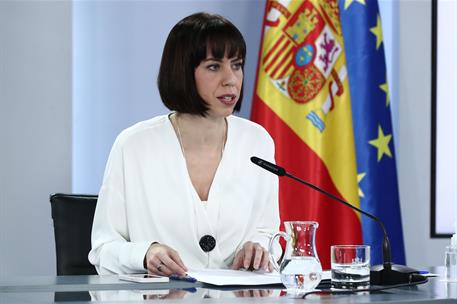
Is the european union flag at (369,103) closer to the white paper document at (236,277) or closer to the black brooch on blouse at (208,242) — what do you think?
the black brooch on blouse at (208,242)

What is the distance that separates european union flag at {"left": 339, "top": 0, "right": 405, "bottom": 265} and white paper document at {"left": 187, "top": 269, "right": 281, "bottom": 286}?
5.83ft

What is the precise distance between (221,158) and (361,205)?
144 centimetres

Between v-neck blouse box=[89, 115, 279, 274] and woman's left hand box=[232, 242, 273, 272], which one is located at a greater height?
v-neck blouse box=[89, 115, 279, 274]

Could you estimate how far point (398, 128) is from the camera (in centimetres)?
430

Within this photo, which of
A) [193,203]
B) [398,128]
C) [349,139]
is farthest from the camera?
[398,128]

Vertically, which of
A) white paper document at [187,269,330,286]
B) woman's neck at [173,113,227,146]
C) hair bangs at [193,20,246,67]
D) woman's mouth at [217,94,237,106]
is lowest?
white paper document at [187,269,330,286]

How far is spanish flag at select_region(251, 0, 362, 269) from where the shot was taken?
3.74 metres

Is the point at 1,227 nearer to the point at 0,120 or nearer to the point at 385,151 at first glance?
the point at 0,120

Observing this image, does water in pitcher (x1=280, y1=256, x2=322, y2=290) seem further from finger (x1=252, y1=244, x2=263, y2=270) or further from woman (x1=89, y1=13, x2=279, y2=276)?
woman (x1=89, y1=13, x2=279, y2=276)

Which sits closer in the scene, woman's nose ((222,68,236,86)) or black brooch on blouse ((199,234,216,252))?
black brooch on blouse ((199,234,216,252))

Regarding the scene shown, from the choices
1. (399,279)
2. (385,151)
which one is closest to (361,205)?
(385,151)

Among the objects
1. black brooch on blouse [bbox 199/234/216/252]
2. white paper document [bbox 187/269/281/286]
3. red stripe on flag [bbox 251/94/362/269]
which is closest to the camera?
white paper document [bbox 187/269/281/286]

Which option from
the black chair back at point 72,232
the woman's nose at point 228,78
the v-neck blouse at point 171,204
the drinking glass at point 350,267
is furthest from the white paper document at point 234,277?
the woman's nose at point 228,78

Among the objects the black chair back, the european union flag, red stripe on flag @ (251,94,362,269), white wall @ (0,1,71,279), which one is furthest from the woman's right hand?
the european union flag
